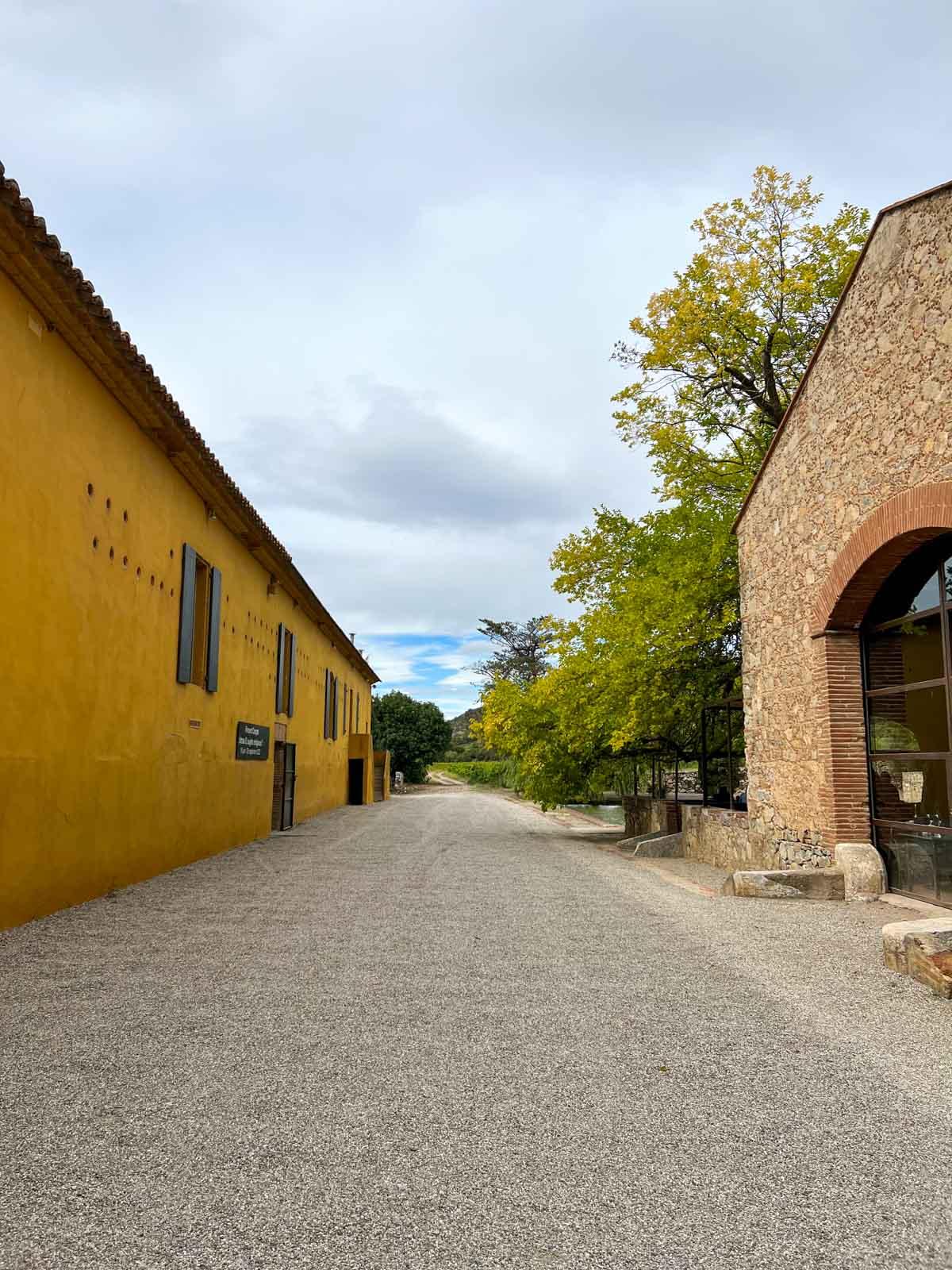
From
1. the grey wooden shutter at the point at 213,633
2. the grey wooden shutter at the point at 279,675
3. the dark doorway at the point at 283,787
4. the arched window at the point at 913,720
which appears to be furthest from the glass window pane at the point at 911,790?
the dark doorway at the point at 283,787

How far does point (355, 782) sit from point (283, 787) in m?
11.6

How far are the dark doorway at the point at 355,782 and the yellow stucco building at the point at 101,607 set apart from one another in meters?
15.1

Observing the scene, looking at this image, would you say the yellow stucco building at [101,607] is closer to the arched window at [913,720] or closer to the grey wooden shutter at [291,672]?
the grey wooden shutter at [291,672]

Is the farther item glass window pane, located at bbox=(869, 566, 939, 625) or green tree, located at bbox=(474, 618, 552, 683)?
green tree, located at bbox=(474, 618, 552, 683)

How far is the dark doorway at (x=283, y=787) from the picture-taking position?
659 inches

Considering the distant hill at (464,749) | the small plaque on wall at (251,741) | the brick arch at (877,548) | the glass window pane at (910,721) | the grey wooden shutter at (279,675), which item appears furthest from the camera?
the distant hill at (464,749)

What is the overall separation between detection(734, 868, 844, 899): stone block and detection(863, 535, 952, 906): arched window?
506mm

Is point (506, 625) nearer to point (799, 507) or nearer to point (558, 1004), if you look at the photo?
point (799, 507)

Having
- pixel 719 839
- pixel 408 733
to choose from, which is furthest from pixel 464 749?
pixel 719 839

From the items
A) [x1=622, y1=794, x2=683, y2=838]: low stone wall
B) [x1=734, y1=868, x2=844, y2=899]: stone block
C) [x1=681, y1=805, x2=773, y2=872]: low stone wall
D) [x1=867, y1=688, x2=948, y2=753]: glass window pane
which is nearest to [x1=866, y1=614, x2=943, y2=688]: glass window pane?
[x1=867, y1=688, x2=948, y2=753]: glass window pane

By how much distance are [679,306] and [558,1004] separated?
1293 centimetres

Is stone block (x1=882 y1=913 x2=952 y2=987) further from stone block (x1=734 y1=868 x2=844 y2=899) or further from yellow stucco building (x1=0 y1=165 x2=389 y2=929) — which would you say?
yellow stucco building (x1=0 y1=165 x2=389 y2=929)

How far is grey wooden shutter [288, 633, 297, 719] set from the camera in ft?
57.5

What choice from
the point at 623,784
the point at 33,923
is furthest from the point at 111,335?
the point at 623,784
